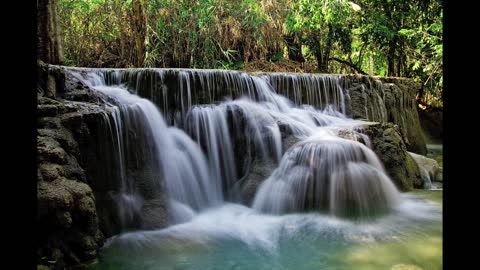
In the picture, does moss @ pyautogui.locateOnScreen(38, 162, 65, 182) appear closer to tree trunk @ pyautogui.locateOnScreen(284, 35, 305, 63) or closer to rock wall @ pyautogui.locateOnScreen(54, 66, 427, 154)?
rock wall @ pyautogui.locateOnScreen(54, 66, 427, 154)

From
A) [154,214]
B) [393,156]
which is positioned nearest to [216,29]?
[393,156]

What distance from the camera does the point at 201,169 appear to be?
21.3 ft

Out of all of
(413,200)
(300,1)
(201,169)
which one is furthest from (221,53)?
(413,200)

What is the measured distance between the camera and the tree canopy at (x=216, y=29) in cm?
1132

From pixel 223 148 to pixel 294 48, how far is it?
8098 millimetres

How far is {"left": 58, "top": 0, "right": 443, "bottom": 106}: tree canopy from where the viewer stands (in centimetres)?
1132

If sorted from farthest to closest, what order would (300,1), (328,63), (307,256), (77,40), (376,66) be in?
1. (376,66)
2. (328,63)
3. (77,40)
4. (300,1)
5. (307,256)

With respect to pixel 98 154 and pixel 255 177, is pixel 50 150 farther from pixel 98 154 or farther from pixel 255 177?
pixel 255 177

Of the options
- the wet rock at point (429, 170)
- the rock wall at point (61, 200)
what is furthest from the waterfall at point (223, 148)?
the wet rock at point (429, 170)

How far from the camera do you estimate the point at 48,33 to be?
705 centimetres

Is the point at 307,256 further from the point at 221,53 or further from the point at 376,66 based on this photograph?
the point at 376,66

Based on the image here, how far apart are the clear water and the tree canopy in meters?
7.24

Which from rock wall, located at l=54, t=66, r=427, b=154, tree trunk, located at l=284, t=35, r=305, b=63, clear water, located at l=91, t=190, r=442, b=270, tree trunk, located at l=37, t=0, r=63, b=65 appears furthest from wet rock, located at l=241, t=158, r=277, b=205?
tree trunk, located at l=284, t=35, r=305, b=63

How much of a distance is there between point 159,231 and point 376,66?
577 inches
